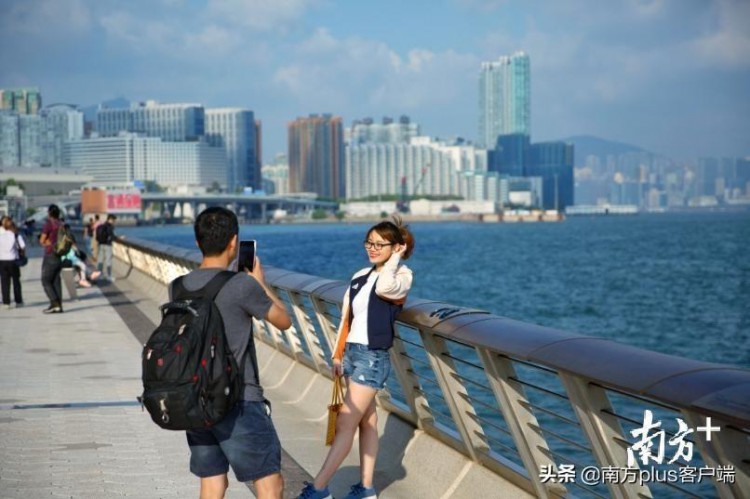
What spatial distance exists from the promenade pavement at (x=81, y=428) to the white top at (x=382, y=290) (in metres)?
1.34

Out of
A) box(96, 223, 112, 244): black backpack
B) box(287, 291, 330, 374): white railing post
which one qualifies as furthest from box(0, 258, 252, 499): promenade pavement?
box(96, 223, 112, 244): black backpack

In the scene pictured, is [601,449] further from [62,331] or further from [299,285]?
[62,331]

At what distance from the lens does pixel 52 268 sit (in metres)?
20.2

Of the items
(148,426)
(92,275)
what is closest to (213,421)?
(148,426)

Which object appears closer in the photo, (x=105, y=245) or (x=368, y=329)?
(x=368, y=329)

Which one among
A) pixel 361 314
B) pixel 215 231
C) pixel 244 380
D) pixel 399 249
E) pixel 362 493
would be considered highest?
pixel 215 231

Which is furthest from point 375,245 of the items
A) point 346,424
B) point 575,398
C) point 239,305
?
point 575,398

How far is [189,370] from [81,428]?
16.1 feet

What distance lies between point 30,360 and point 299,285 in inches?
210

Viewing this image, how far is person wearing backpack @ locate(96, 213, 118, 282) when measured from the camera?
97.2 feet

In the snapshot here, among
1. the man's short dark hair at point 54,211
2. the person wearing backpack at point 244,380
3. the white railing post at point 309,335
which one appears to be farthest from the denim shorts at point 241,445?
the man's short dark hair at point 54,211

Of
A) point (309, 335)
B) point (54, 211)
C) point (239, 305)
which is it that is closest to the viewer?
point (239, 305)

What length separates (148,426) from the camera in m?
9.24

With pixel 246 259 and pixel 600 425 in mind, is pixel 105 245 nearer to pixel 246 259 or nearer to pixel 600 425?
pixel 246 259
